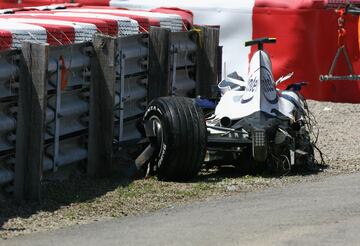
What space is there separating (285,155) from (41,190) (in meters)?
2.67

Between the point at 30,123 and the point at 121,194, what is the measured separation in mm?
1100

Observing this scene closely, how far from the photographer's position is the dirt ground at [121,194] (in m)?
8.36

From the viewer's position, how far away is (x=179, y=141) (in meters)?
10.0

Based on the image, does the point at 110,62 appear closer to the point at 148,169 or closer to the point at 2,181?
the point at 148,169

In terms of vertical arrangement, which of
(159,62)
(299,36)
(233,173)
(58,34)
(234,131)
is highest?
(58,34)

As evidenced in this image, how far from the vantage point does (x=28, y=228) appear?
8.01 meters

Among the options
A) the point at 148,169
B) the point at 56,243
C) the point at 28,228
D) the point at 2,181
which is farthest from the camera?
the point at 148,169

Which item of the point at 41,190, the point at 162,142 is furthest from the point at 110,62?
the point at 41,190

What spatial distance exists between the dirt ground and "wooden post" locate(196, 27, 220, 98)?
68.6 inches

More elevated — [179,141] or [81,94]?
[81,94]

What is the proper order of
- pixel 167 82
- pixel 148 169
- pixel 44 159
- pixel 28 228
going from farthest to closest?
pixel 167 82 → pixel 148 169 → pixel 44 159 → pixel 28 228

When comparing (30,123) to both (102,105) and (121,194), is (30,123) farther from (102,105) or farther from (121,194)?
(102,105)

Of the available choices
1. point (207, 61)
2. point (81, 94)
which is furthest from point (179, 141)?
point (207, 61)

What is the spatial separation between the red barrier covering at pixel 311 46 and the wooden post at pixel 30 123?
7.66m
